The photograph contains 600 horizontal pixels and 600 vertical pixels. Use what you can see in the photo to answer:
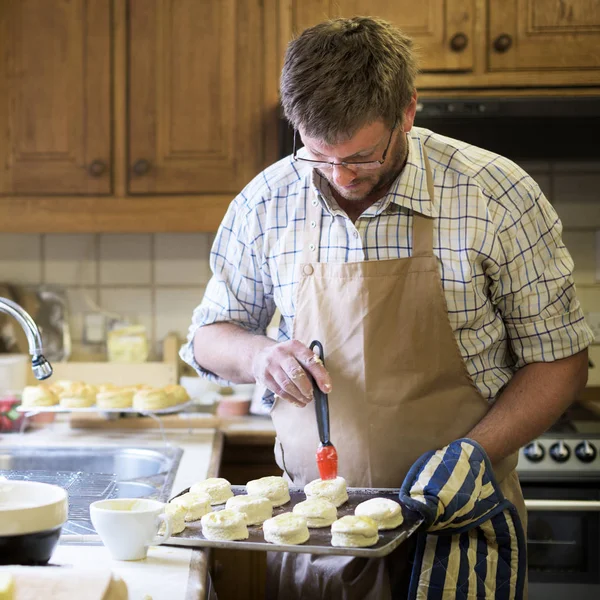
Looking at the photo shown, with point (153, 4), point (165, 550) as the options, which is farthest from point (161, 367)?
point (165, 550)

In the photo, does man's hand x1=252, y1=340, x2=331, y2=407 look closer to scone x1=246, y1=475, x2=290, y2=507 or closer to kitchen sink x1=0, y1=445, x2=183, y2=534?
scone x1=246, y1=475, x2=290, y2=507

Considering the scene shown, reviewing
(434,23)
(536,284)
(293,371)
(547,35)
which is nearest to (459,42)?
(434,23)

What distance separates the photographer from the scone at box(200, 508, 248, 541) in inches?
42.4

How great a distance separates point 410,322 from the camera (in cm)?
139

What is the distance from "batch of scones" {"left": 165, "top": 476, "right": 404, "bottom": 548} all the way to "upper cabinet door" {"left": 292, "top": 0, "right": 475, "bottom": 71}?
142cm

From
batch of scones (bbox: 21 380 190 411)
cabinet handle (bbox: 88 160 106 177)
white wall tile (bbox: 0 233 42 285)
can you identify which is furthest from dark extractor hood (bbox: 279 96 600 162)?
white wall tile (bbox: 0 233 42 285)

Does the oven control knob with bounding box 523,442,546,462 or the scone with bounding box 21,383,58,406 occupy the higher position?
the scone with bounding box 21,383,58,406

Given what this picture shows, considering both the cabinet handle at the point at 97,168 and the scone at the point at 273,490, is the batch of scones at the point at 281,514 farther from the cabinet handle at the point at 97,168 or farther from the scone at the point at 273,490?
the cabinet handle at the point at 97,168

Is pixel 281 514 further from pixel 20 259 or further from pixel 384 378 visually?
pixel 20 259

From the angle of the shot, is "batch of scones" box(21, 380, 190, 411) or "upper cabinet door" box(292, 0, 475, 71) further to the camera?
"upper cabinet door" box(292, 0, 475, 71)

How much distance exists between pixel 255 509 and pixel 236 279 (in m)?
0.50

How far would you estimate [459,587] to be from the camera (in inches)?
49.2

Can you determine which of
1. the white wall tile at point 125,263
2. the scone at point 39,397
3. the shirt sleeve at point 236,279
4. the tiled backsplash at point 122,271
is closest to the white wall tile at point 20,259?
the tiled backsplash at point 122,271

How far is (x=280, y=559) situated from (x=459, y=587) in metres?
0.29
